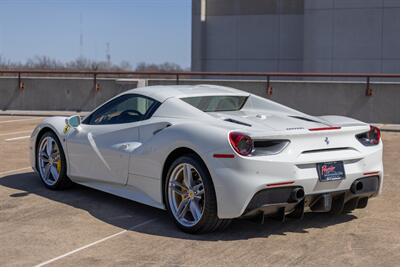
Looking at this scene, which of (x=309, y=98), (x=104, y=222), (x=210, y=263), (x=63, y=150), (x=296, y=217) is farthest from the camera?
(x=309, y=98)

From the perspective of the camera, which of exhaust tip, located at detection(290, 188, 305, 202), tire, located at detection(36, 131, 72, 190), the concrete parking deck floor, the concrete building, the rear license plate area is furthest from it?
the concrete building

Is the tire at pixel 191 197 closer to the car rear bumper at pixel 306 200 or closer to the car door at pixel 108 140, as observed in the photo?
the car rear bumper at pixel 306 200

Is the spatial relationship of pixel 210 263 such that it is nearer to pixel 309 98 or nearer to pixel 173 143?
pixel 173 143

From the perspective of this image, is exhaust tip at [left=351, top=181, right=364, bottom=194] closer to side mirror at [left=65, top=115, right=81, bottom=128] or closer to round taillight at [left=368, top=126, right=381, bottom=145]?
round taillight at [left=368, top=126, right=381, bottom=145]

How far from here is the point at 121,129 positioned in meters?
6.93

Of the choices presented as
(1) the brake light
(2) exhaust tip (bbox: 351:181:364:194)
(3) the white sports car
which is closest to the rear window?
(3) the white sports car

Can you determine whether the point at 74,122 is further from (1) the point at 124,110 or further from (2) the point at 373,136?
(2) the point at 373,136

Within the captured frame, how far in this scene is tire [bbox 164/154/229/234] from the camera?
18.8ft

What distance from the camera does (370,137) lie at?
6461 millimetres

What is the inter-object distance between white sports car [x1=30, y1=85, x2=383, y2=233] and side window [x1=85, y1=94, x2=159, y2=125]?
0.5 inches

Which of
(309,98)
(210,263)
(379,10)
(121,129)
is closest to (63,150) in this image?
(121,129)

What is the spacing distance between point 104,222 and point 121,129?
104cm

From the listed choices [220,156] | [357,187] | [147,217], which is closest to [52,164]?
[147,217]

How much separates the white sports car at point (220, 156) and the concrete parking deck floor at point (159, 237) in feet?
0.70
